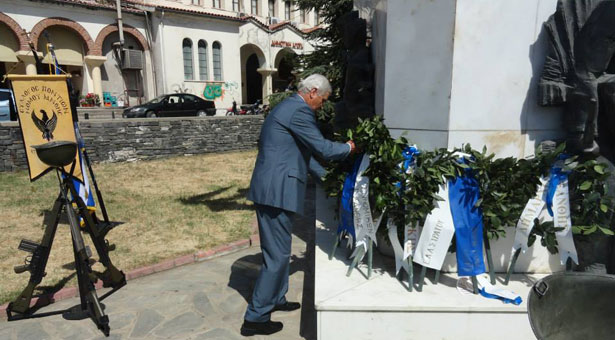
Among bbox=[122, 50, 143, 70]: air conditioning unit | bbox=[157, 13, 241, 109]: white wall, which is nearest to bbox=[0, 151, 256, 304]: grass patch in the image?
bbox=[122, 50, 143, 70]: air conditioning unit

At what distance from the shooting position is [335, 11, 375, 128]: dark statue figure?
160 inches

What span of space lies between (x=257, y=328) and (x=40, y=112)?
388 centimetres

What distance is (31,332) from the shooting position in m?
3.20

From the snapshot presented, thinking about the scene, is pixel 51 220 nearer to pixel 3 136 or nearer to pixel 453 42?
pixel 453 42

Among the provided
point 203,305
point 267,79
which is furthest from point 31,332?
point 267,79

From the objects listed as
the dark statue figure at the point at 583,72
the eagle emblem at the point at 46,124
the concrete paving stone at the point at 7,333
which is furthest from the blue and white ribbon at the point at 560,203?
the eagle emblem at the point at 46,124

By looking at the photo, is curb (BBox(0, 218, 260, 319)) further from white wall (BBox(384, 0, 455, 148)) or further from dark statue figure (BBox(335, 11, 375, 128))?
white wall (BBox(384, 0, 455, 148))

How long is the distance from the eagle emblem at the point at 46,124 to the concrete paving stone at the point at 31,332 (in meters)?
2.44

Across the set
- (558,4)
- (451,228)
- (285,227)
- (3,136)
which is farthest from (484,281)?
(3,136)

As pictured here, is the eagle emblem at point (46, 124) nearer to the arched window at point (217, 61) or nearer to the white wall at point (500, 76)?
the white wall at point (500, 76)

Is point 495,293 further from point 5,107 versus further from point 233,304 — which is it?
point 5,107

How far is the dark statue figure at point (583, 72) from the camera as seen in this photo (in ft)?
8.45

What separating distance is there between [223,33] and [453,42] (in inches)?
1001

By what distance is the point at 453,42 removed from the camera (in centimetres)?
280
